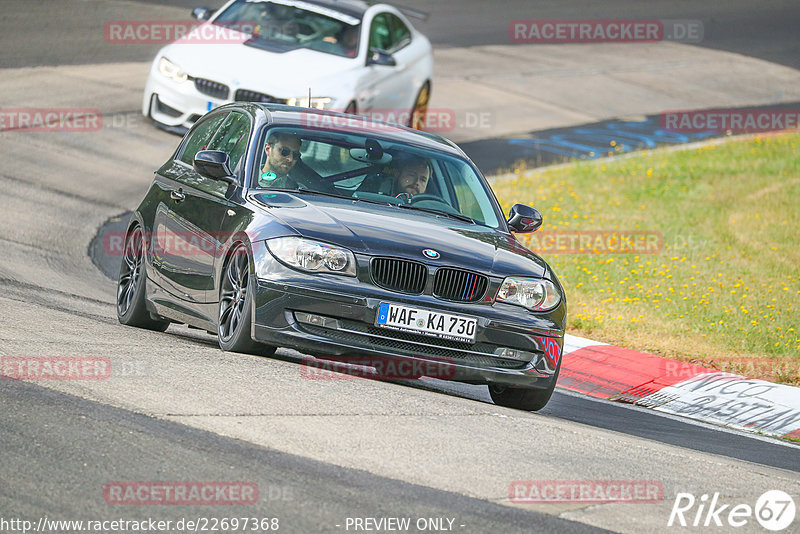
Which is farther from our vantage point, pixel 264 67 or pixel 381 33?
pixel 381 33

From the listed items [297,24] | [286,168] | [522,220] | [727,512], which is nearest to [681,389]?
[522,220]

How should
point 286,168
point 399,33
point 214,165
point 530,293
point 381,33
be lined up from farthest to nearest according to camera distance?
point 399,33 → point 381,33 → point 286,168 → point 214,165 → point 530,293

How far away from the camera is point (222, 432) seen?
6.46 metres

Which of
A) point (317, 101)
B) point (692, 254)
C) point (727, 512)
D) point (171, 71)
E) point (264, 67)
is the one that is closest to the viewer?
point (727, 512)

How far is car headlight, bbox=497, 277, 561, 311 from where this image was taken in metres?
8.41

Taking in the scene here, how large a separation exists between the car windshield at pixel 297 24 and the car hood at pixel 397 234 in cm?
955

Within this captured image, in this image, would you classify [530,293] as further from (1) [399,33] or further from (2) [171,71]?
(1) [399,33]

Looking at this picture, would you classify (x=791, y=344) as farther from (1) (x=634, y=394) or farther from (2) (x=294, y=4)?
(2) (x=294, y=4)

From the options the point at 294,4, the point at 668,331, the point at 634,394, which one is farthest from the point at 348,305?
the point at 294,4

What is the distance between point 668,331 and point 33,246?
6027 mm

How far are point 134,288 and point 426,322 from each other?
2.98 meters

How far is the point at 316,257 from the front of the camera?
8.15 m

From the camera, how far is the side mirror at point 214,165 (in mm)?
9102

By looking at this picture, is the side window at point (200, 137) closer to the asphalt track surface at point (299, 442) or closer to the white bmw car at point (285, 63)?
the asphalt track surface at point (299, 442)
